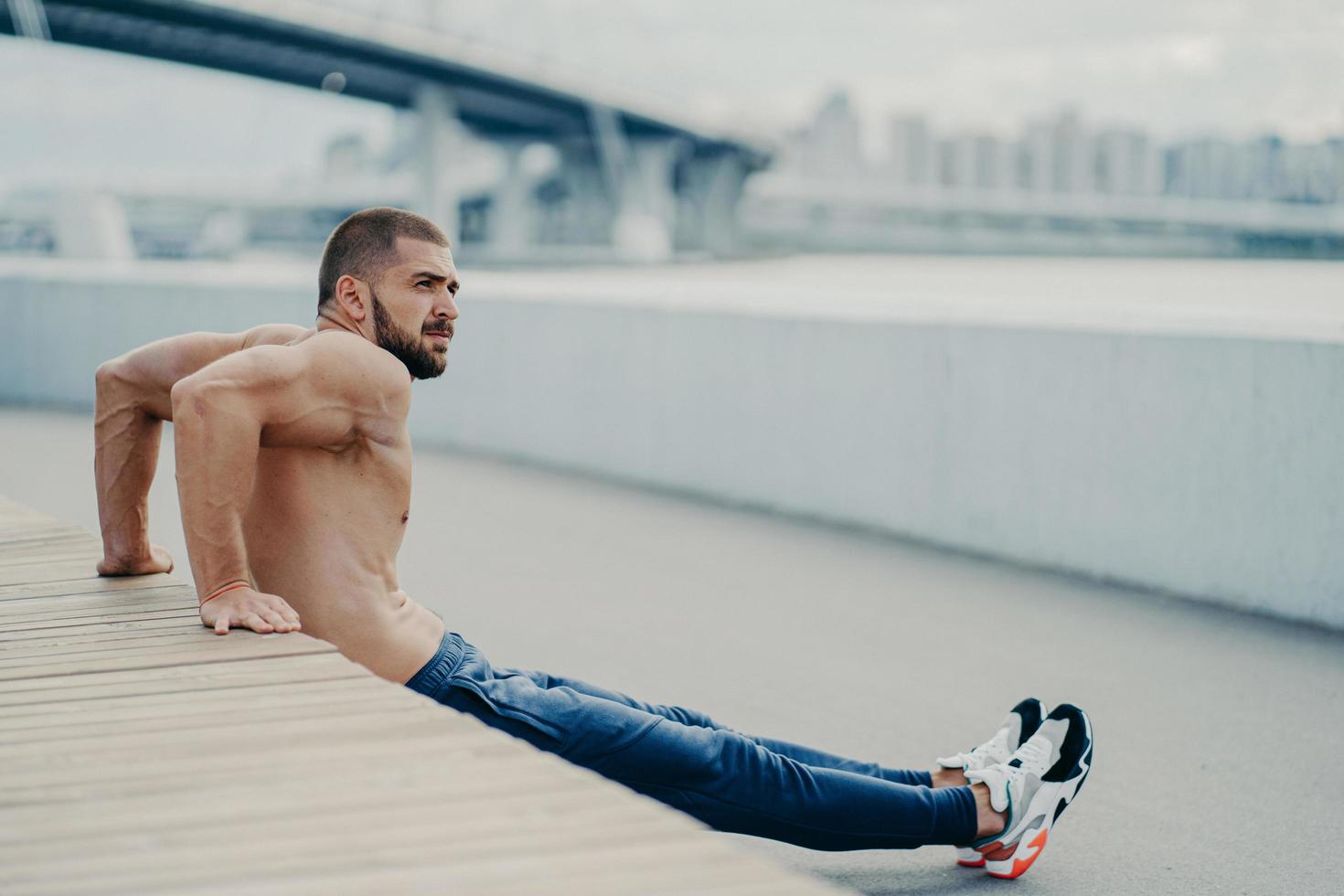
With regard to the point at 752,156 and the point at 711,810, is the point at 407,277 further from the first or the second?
the point at 752,156

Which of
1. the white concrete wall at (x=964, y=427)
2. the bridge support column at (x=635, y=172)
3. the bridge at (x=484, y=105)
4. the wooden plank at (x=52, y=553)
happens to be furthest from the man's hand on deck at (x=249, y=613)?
the bridge support column at (x=635, y=172)

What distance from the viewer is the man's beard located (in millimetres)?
3016

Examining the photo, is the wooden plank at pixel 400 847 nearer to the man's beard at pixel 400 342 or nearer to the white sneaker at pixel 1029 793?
the man's beard at pixel 400 342

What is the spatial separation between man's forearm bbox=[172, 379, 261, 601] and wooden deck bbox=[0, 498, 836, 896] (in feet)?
0.69

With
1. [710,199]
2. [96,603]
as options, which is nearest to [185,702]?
[96,603]

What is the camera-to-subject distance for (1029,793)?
3.30m

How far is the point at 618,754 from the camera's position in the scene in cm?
292

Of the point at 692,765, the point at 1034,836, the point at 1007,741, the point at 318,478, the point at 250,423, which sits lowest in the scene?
the point at 1034,836

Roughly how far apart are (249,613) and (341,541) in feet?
0.74

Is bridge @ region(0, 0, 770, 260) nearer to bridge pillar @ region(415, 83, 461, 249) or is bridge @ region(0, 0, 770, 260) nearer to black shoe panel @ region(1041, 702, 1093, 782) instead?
bridge pillar @ region(415, 83, 461, 249)

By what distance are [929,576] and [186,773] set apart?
15.0 feet

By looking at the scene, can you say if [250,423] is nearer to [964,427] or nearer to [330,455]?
[330,455]

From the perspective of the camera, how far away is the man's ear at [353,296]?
3.01 m

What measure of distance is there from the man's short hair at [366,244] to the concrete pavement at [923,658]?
5.34ft
